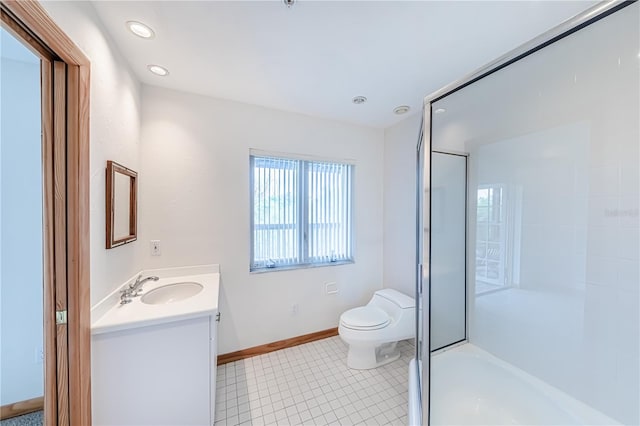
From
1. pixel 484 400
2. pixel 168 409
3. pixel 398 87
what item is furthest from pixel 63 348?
pixel 398 87

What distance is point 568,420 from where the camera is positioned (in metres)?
1.24

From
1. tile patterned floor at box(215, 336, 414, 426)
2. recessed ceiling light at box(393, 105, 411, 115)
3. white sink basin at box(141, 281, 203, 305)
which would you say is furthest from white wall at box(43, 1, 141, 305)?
recessed ceiling light at box(393, 105, 411, 115)

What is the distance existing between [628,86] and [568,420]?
1.73 meters

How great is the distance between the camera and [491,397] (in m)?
1.53

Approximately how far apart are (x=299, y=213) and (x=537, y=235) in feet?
6.17

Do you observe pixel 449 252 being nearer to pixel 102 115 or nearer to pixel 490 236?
pixel 490 236

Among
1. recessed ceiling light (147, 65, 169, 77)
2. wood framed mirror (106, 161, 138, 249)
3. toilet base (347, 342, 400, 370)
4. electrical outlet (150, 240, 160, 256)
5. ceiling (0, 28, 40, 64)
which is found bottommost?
toilet base (347, 342, 400, 370)

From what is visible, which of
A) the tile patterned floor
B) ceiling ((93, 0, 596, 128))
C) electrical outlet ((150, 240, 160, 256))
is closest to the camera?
ceiling ((93, 0, 596, 128))

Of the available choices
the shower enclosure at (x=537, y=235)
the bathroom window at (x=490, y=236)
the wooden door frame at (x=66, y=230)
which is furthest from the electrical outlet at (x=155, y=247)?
the bathroom window at (x=490, y=236)

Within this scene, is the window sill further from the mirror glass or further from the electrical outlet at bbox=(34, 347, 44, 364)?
the electrical outlet at bbox=(34, 347, 44, 364)

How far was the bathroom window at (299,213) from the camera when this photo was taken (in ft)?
7.44

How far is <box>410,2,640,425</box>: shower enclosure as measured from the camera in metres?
1.16

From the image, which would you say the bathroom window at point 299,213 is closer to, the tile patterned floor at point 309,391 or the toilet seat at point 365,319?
the toilet seat at point 365,319

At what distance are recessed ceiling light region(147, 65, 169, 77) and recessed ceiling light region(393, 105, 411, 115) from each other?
189cm
